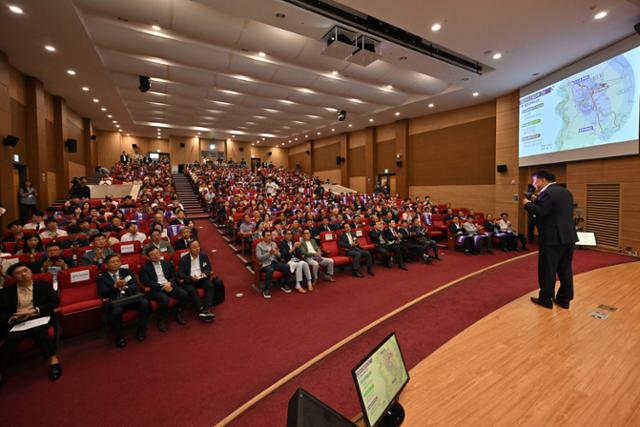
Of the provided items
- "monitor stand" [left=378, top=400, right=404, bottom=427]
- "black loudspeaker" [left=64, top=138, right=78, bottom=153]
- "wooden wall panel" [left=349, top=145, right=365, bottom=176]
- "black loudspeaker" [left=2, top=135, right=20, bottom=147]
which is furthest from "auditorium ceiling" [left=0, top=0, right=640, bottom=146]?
"monitor stand" [left=378, top=400, right=404, bottom=427]

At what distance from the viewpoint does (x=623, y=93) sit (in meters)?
5.98

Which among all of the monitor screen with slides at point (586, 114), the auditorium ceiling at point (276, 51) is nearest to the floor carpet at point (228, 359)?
the monitor screen with slides at point (586, 114)

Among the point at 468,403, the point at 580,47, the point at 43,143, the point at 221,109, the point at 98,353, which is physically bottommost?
the point at 98,353

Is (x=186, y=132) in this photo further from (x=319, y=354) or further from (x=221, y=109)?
(x=319, y=354)

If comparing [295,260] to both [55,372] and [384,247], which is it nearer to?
[384,247]

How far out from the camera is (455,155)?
11.8 metres

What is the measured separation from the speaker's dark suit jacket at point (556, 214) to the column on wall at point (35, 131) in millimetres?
11637

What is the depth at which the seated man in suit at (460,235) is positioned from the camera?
273 inches

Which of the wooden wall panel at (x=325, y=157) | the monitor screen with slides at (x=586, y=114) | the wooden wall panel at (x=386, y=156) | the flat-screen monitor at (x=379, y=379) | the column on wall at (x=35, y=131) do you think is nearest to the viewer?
the flat-screen monitor at (x=379, y=379)

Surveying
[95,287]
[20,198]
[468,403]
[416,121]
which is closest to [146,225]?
[95,287]

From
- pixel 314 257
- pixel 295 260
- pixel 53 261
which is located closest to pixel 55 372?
pixel 53 261

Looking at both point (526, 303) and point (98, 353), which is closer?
point (98, 353)

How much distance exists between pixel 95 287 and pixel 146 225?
313 cm

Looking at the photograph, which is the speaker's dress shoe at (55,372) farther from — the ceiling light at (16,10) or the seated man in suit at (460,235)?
the seated man in suit at (460,235)
